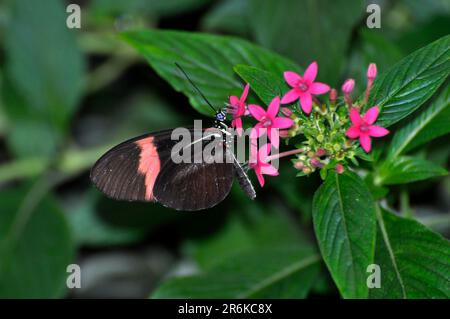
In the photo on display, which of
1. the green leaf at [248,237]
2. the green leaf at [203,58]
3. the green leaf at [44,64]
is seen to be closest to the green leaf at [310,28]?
the green leaf at [203,58]

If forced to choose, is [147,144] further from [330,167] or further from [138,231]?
[138,231]

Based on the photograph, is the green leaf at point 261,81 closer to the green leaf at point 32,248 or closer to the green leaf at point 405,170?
the green leaf at point 405,170

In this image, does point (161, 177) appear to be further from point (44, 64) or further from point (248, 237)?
point (44, 64)

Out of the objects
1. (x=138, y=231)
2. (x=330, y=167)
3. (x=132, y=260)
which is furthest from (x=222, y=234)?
(x=330, y=167)

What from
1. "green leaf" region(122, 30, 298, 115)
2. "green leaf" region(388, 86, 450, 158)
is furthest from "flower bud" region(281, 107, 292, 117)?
"green leaf" region(388, 86, 450, 158)

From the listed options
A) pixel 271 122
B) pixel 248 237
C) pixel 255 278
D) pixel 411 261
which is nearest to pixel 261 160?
pixel 271 122

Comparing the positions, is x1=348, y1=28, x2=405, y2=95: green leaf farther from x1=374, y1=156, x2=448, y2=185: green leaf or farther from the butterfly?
the butterfly
